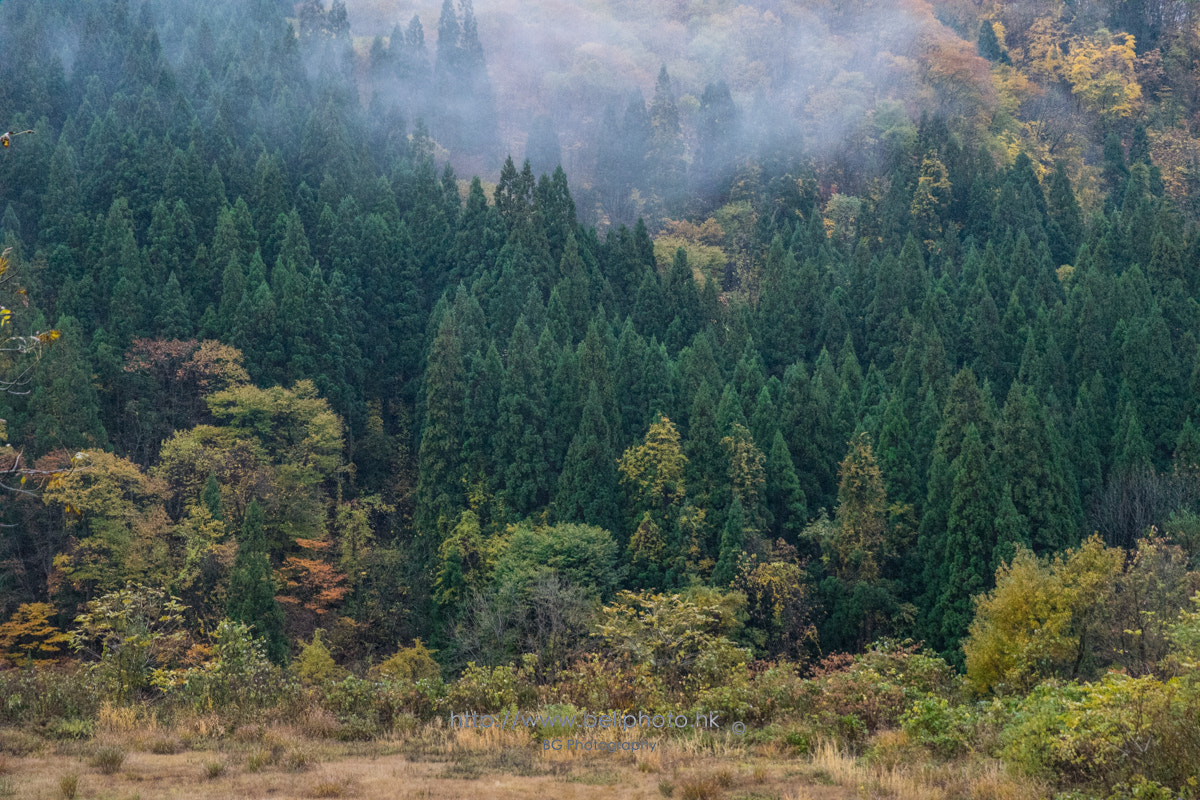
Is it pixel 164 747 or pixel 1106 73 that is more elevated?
pixel 1106 73

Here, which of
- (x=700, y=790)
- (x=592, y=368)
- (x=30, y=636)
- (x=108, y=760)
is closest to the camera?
(x=700, y=790)

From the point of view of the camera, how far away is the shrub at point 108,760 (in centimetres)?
1459

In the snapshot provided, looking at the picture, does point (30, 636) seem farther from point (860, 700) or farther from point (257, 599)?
point (860, 700)

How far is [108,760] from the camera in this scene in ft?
48.5

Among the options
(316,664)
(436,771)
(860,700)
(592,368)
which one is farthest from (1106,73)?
(436,771)

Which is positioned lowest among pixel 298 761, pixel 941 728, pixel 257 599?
Result: pixel 941 728

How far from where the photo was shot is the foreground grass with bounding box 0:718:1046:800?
13.7 meters

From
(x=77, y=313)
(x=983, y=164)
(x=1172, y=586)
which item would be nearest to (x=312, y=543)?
(x=77, y=313)

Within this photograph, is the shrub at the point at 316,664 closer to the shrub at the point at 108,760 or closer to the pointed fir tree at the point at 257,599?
the pointed fir tree at the point at 257,599

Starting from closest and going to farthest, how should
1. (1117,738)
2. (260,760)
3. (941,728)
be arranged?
(1117,738) < (260,760) < (941,728)

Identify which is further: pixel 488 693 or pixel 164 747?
pixel 488 693

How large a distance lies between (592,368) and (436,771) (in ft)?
147

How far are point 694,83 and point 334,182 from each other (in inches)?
2261

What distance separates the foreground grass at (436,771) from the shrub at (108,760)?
2cm
